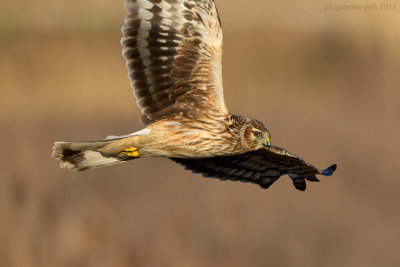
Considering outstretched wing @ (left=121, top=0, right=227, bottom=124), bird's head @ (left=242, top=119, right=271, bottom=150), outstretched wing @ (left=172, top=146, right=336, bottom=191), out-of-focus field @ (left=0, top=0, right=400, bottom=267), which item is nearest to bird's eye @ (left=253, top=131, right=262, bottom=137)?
bird's head @ (left=242, top=119, right=271, bottom=150)

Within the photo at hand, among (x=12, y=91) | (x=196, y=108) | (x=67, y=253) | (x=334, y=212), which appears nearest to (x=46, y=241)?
(x=67, y=253)

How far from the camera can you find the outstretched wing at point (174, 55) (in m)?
6.31

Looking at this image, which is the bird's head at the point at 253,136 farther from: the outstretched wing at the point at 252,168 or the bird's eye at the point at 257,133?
the outstretched wing at the point at 252,168

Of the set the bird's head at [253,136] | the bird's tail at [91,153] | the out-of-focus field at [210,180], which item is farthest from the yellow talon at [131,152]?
the bird's head at [253,136]

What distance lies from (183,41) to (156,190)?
3.62 m

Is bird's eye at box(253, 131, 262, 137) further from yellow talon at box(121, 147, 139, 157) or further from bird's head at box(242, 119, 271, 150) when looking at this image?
yellow talon at box(121, 147, 139, 157)

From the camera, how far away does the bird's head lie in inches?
256

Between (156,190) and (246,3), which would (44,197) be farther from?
(246,3)

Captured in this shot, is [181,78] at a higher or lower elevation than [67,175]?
higher

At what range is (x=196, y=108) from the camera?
6523 millimetres

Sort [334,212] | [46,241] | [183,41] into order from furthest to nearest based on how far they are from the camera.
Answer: [334,212]
[46,241]
[183,41]

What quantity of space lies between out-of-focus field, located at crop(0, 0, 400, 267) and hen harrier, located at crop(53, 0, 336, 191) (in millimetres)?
811

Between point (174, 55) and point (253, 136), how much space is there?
914mm

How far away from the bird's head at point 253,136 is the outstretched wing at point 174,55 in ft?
0.82
